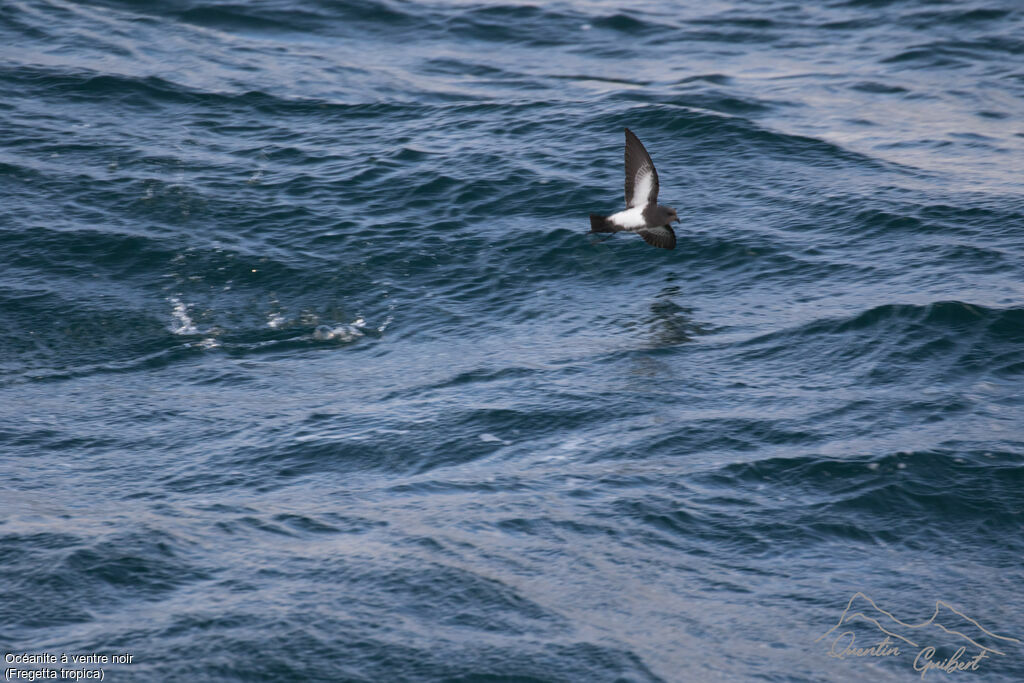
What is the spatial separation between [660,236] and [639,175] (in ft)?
2.49

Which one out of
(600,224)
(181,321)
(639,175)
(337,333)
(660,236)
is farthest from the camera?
(181,321)

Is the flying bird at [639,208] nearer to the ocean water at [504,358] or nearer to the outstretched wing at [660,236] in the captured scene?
the outstretched wing at [660,236]

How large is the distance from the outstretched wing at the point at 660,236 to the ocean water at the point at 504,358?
0.74m

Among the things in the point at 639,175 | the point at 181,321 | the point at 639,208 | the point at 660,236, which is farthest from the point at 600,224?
the point at 181,321

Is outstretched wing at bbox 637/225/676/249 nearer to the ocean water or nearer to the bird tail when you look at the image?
the bird tail

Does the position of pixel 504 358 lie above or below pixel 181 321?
below

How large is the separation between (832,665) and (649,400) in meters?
3.77

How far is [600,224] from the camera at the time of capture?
11789 mm

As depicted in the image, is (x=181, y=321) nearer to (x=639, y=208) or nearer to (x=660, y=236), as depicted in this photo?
(x=639, y=208)

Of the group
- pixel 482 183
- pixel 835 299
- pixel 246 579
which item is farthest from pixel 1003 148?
pixel 246 579

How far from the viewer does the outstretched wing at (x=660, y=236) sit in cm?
1210

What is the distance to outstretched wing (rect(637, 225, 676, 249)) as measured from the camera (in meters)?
12.1

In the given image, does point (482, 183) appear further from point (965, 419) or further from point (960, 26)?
point (960, 26)

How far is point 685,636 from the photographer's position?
7328mm
